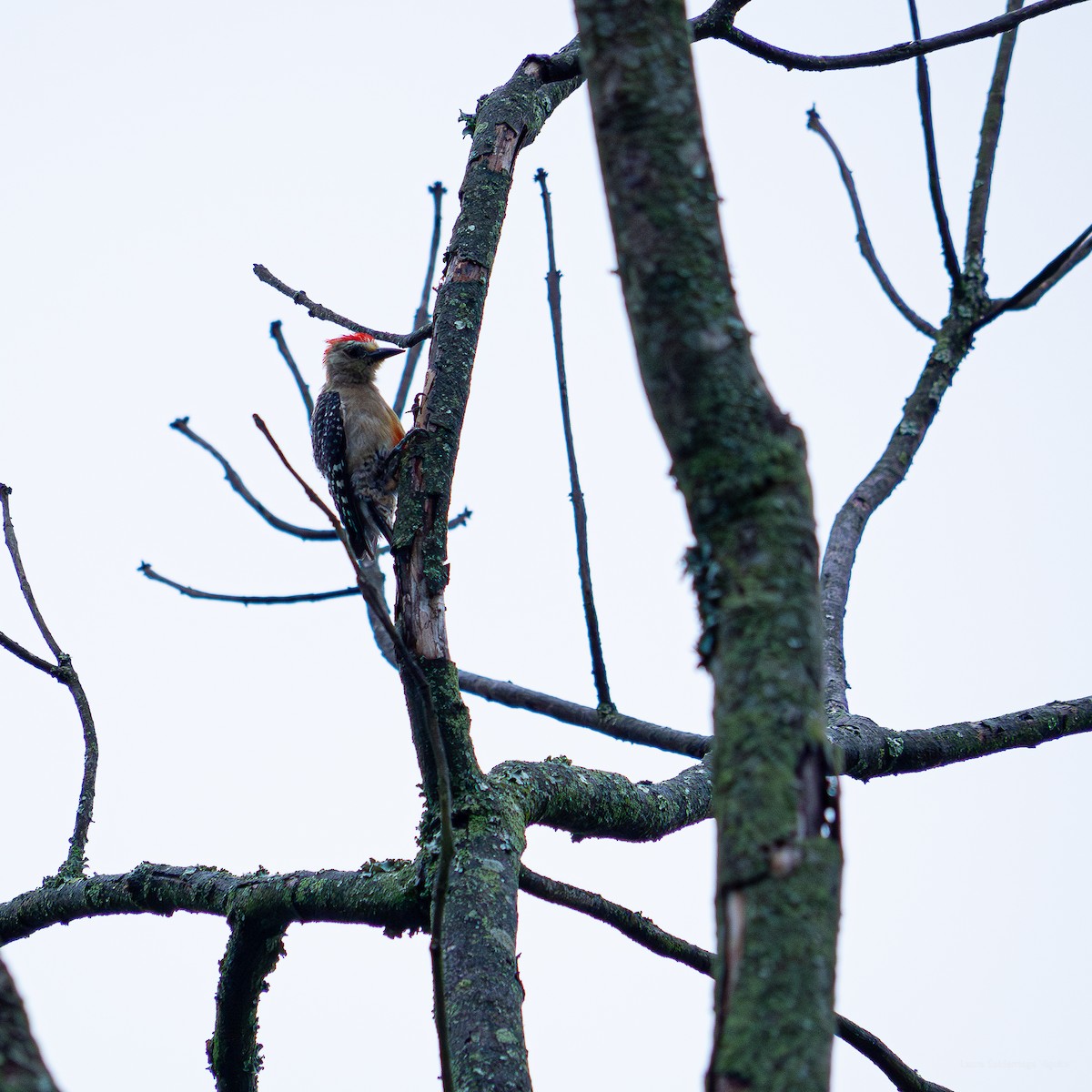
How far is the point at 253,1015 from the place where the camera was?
2.79 meters

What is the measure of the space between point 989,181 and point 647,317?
11.1 feet

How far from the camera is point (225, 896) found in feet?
8.61

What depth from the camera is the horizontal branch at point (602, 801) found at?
2.55 meters

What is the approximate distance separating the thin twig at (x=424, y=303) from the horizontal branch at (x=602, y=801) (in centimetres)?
146

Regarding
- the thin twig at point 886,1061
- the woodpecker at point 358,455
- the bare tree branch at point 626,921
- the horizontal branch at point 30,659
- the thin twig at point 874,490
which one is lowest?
the thin twig at point 886,1061

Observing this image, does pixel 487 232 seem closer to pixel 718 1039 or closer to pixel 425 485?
pixel 425 485

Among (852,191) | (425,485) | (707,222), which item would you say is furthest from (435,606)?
(852,191)

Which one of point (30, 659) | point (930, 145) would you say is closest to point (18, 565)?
point (30, 659)

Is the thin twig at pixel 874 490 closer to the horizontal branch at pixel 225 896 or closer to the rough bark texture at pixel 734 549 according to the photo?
the horizontal branch at pixel 225 896

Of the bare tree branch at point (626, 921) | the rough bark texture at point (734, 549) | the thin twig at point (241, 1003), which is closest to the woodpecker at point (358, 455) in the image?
the thin twig at point (241, 1003)

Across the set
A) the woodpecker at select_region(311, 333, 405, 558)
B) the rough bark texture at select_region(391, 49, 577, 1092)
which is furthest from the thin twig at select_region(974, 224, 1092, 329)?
the woodpecker at select_region(311, 333, 405, 558)

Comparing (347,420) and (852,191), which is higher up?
(347,420)

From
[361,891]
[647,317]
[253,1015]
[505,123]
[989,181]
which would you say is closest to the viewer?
[647,317]

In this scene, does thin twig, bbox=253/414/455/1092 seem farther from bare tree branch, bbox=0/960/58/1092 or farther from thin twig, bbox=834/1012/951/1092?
thin twig, bbox=834/1012/951/1092
